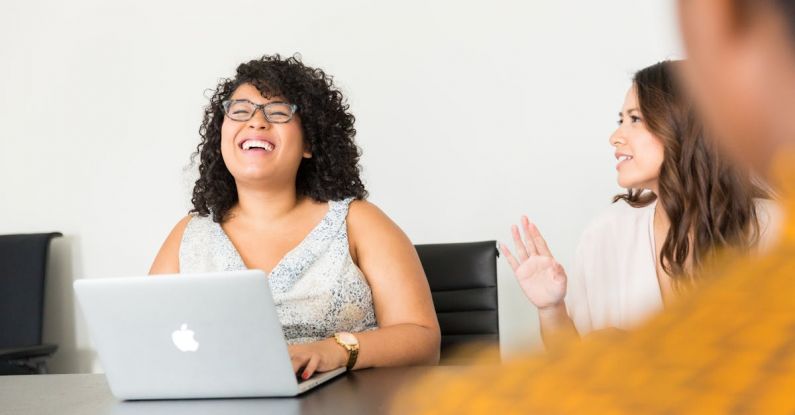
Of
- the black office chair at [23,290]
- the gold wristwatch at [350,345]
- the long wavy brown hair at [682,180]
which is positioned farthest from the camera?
the black office chair at [23,290]

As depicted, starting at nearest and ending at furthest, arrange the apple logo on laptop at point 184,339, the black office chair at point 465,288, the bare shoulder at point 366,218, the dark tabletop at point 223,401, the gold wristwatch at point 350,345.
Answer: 1. the dark tabletop at point 223,401
2. the apple logo on laptop at point 184,339
3. the gold wristwatch at point 350,345
4. the bare shoulder at point 366,218
5. the black office chair at point 465,288

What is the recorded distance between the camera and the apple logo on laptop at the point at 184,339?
1.51 m

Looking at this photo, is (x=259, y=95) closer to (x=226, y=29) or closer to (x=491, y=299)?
(x=491, y=299)

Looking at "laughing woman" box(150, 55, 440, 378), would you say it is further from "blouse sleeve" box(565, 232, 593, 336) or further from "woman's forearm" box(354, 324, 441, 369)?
"blouse sleeve" box(565, 232, 593, 336)

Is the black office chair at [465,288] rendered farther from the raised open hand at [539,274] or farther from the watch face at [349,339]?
the watch face at [349,339]

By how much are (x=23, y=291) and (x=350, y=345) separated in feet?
7.63

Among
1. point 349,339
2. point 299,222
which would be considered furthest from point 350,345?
point 299,222

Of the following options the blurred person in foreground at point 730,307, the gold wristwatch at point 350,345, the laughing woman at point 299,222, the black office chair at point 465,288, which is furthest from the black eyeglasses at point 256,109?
the blurred person in foreground at point 730,307

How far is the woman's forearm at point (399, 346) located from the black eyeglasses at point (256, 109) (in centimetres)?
62

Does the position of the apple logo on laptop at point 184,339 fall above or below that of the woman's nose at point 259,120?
below

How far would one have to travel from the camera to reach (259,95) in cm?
228

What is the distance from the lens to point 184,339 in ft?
4.97

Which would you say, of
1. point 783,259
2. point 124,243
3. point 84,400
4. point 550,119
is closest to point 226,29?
point 124,243

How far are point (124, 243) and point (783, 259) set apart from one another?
3.86 m
